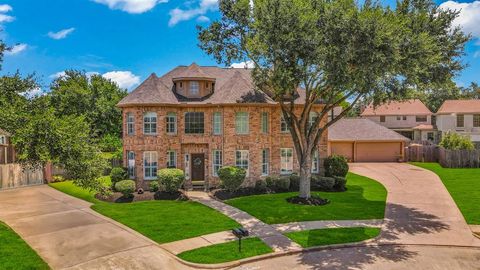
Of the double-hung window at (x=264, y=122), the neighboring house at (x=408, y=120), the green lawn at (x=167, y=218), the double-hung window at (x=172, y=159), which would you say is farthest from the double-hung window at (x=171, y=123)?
the neighboring house at (x=408, y=120)

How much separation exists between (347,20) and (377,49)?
5.97 ft

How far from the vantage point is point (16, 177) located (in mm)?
25188

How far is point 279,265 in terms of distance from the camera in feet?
36.7

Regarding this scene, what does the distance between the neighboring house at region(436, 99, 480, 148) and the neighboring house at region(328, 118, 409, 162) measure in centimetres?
1297

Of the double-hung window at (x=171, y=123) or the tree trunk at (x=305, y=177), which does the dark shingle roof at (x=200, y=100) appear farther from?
the tree trunk at (x=305, y=177)

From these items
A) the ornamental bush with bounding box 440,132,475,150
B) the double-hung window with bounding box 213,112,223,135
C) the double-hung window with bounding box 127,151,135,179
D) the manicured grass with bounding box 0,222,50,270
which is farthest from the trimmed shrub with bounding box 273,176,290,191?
the ornamental bush with bounding box 440,132,475,150

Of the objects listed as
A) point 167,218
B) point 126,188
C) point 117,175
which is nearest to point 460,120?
point 117,175

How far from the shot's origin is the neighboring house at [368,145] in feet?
124

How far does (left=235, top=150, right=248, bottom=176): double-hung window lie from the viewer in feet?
77.7

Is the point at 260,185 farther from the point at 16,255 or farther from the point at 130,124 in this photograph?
the point at 16,255

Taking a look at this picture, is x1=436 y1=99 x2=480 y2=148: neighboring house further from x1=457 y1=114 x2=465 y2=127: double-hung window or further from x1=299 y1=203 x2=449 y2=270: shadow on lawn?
x1=299 y1=203 x2=449 y2=270: shadow on lawn

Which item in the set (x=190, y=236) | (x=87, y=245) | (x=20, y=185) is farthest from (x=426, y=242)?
(x=20, y=185)

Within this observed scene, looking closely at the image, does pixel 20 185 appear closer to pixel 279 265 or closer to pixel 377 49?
pixel 279 265

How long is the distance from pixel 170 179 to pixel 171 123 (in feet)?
15.3
